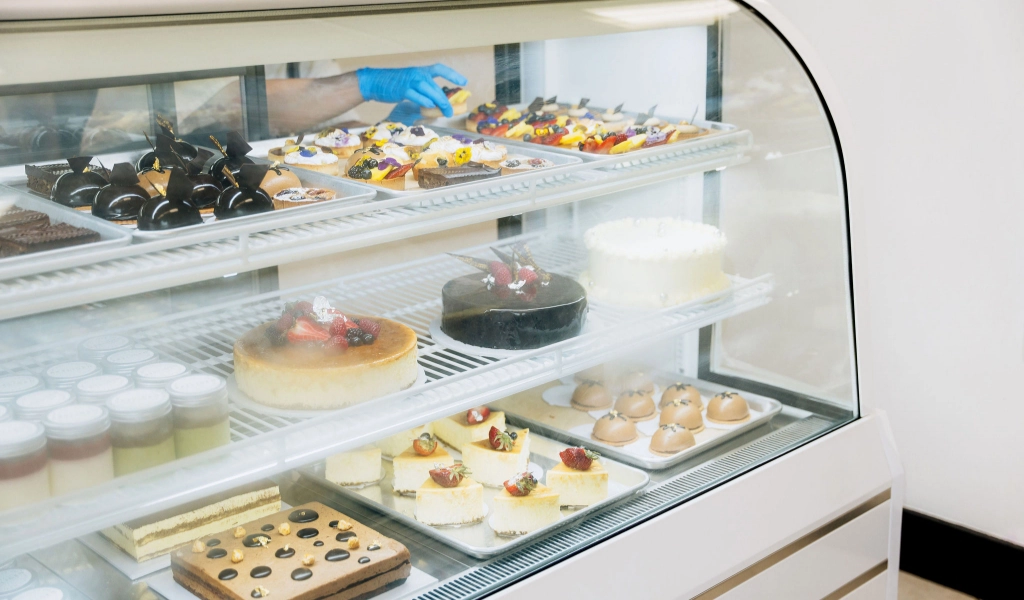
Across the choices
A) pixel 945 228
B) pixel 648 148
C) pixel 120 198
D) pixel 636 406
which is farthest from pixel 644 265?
pixel 945 228

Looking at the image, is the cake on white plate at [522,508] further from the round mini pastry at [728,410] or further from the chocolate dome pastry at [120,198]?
the chocolate dome pastry at [120,198]

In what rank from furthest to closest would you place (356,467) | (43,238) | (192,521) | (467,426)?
(467,426), (356,467), (192,521), (43,238)

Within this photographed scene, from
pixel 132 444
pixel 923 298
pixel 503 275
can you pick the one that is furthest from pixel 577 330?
pixel 923 298

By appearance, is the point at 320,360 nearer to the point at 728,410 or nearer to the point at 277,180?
the point at 277,180

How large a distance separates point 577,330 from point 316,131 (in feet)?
2.61

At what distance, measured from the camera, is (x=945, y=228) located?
3547 millimetres

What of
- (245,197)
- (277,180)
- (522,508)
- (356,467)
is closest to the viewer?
(245,197)

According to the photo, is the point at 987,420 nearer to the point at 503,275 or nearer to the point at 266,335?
the point at 503,275

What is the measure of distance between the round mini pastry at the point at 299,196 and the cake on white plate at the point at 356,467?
2.26 ft

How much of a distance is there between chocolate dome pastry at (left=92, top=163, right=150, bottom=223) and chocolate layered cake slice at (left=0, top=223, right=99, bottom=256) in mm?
74

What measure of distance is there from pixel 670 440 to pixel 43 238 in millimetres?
1646

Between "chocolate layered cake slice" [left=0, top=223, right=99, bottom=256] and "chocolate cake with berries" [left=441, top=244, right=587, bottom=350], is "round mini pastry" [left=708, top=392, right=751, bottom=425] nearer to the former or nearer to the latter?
"chocolate cake with berries" [left=441, top=244, right=587, bottom=350]

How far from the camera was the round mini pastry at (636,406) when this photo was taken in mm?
2689

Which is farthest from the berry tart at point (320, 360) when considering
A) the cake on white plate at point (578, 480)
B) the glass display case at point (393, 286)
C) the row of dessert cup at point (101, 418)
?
the cake on white plate at point (578, 480)
